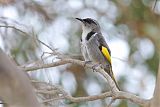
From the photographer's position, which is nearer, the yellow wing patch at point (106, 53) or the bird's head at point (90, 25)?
the yellow wing patch at point (106, 53)

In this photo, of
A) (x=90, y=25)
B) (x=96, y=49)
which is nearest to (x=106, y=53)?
(x=96, y=49)

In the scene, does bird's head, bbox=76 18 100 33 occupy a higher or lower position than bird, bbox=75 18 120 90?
higher

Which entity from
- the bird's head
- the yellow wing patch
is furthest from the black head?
the yellow wing patch

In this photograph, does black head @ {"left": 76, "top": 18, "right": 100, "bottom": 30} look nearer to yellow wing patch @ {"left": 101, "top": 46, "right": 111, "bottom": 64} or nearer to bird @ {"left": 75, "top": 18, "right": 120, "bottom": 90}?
bird @ {"left": 75, "top": 18, "right": 120, "bottom": 90}

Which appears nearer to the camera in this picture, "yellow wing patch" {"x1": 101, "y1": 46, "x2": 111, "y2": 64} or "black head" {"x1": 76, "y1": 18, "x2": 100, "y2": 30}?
"yellow wing patch" {"x1": 101, "y1": 46, "x2": 111, "y2": 64}

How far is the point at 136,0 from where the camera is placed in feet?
15.1

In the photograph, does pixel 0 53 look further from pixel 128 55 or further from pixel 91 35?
pixel 128 55

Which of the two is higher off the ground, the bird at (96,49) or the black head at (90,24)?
the black head at (90,24)

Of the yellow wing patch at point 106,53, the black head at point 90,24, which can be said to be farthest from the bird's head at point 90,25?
the yellow wing patch at point 106,53

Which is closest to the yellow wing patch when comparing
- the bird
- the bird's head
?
the bird

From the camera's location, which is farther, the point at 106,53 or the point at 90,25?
the point at 90,25

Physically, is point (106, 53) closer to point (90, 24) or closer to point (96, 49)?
point (96, 49)

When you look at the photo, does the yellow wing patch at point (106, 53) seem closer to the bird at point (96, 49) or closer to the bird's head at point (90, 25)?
the bird at point (96, 49)

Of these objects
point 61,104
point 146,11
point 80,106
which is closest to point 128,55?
point 146,11
